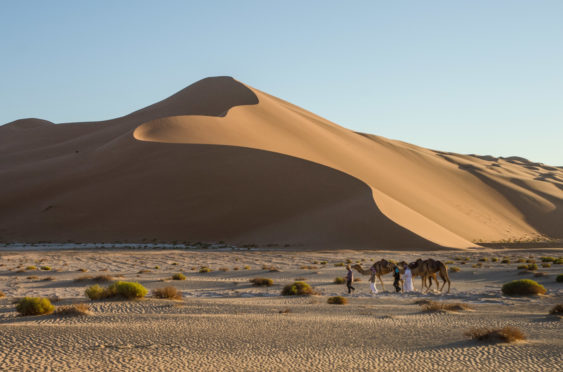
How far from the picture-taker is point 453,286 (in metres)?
22.7

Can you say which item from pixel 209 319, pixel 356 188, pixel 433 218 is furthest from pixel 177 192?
pixel 209 319

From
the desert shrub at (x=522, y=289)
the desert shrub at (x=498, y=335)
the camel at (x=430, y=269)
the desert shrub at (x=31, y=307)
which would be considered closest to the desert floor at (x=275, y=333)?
the desert shrub at (x=498, y=335)

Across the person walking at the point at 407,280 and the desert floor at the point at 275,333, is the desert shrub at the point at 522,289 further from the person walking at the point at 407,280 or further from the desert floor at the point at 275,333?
the person walking at the point at 407,280

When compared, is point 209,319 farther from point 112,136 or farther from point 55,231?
point 112,136

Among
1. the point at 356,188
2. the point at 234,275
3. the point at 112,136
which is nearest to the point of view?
the point at 234,275

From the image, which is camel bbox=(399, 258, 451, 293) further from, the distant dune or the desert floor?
the distant dune

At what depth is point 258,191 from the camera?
6147 centimetres

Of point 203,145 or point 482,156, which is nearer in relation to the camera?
point 203,145

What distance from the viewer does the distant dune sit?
54344 millimetres

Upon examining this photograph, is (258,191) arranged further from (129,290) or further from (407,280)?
(129,290)

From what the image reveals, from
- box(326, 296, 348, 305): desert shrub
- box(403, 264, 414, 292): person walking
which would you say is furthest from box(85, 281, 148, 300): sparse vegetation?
box(403, 264, 414, 292): person walking

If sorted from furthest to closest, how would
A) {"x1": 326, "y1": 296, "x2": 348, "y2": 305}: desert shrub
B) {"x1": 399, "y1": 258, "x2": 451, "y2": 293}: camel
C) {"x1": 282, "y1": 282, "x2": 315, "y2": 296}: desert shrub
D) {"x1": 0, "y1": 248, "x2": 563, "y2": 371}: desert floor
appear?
{"x1": 399, "y1": 258, "x2": 451, "y2": 293}: camel, {"x1": 282, "y1": 282, "x2": 315, "y2": 296}: desert shrub, {"x1": 326, "y1": 296, "x2": 348, "y2": 305}: desert shrub, {"x1": 0, "y1": 248, "x2": 563, "y2": 371}: desert floor

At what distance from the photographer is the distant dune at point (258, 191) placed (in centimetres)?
5434

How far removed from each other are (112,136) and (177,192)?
3820 cm
